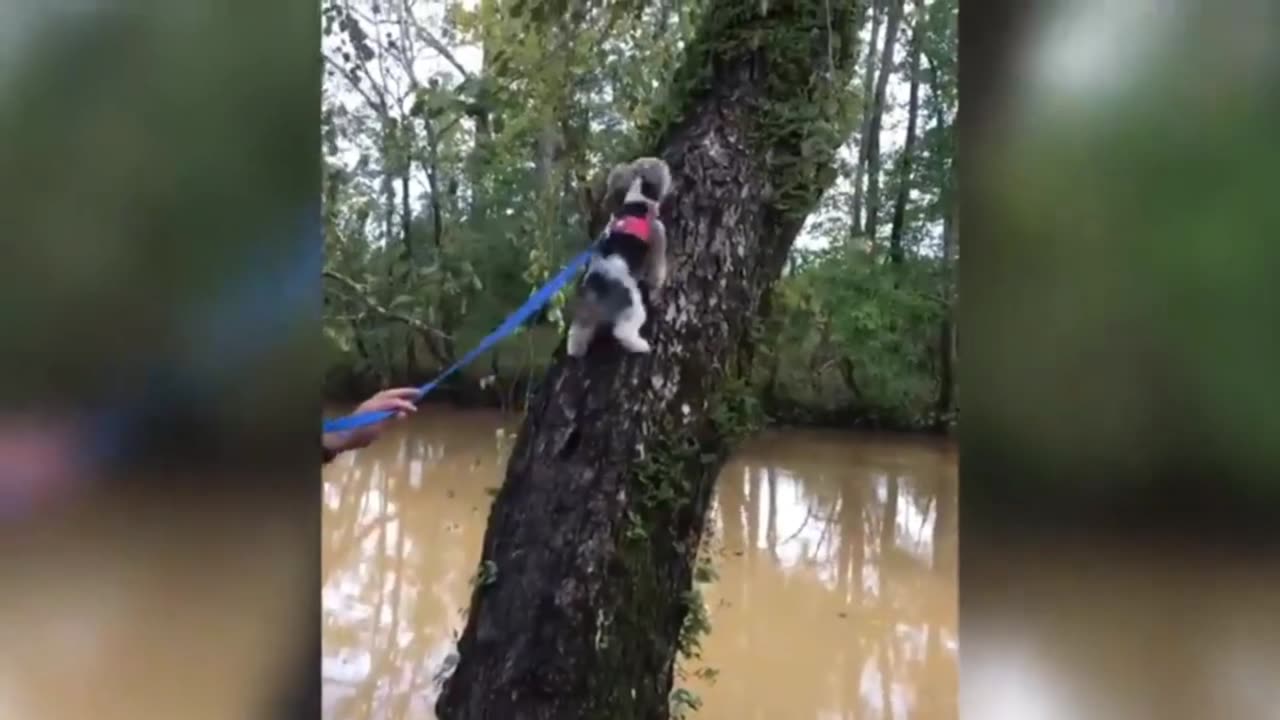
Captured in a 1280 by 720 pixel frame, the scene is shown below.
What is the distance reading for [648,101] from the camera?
48.5 inches

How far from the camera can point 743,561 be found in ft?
4.03

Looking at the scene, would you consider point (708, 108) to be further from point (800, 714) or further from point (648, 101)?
point (800, 714)

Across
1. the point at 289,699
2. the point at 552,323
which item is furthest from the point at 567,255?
the point at 289,699

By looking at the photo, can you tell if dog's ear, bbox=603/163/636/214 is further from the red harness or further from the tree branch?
the tree branch

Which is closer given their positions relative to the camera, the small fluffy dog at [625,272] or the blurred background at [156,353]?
the blurred background at [156,353]

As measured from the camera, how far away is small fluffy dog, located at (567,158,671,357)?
118 cm

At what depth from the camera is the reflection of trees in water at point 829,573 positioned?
3.80 feet

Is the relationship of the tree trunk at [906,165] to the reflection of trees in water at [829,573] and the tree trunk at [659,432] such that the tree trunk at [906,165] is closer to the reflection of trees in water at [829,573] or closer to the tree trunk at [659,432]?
the tree trunk at [659,432]

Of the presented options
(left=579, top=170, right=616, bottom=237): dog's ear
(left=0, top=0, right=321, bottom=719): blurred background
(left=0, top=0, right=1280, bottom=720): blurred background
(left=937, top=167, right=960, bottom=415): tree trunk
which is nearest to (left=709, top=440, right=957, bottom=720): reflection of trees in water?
Answer: (left=937, top=167, right=960, bottom=415): tree trunk

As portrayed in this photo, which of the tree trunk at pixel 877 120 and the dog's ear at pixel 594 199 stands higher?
the tree trunk at pixel 877 120

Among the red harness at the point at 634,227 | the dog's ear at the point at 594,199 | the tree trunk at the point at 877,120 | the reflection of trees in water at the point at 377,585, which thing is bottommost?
the reflection of trees in water at the point at 377,585

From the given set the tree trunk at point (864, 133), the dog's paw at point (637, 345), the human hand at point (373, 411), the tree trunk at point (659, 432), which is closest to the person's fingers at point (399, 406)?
the human hand at point (373, 411)

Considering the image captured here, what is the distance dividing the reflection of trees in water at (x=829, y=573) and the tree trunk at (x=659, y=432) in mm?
69

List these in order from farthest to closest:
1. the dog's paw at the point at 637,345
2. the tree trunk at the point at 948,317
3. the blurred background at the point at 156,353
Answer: the dog's paw at the point at 637,345, the tree trunk at the point at 948,317, the blurred background at the point at 156,353
